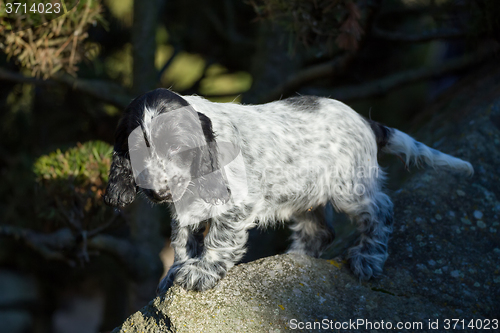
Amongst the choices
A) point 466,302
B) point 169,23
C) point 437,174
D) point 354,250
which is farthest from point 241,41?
point 466,302

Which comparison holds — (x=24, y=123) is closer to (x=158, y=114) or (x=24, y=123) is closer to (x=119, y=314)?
(x=119, y=314)

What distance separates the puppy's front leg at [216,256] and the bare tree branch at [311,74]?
6.85 ft

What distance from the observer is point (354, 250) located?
3.12 metres

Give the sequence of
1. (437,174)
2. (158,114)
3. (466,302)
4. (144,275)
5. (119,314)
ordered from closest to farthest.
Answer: (158,114) → (466,302) → (437,174) → (144,275) → (119,314)

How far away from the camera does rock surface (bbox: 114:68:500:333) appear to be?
2598 mm

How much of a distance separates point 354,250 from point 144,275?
2695 mm

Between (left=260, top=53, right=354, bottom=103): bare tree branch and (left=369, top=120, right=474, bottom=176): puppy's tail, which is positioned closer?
(left=369, top=120, right=474, bottom=176): puppy's tail

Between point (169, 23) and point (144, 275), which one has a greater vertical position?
point (169, 23)

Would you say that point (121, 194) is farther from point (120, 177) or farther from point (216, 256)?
point (216, 256)

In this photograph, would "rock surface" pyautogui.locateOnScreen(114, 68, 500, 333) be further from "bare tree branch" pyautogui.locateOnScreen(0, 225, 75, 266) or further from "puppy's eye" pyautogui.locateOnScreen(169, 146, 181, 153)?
"bare tree branch" pyautogui.locateOnScreen(0, 225, 75, 266)

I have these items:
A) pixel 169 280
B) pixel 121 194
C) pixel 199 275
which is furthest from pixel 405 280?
pixel 121 194

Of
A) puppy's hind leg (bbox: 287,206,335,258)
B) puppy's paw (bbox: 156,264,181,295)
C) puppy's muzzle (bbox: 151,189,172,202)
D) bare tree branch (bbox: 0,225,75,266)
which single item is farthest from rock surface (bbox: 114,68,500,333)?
bare tree branch (bbox: 0,225,75,266)

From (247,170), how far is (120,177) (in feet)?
2.40

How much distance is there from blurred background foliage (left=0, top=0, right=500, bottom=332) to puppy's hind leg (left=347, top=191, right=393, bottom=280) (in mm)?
456
